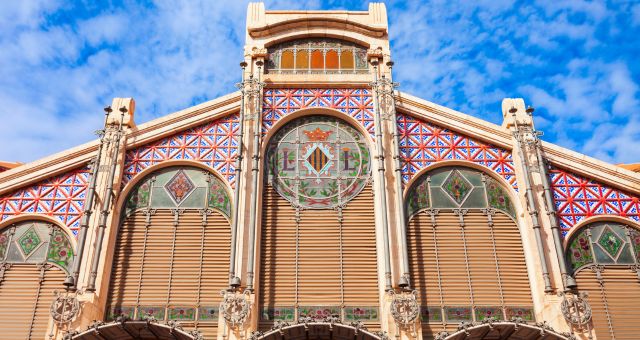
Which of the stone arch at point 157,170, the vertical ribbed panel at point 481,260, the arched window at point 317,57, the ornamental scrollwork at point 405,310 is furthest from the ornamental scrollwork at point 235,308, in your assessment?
the arched window at point 317,57

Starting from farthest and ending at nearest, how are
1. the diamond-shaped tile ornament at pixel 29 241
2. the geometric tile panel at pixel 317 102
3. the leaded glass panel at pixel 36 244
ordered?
1. the geometric tile panel at pixel 317 102
2. the diamond-shaped tile ornament at pixel 29 241
3. the leaded glass panel at pixel 36 244

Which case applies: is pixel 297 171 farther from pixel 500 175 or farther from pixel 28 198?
pixel 28 198

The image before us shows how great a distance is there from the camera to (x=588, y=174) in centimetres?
2189

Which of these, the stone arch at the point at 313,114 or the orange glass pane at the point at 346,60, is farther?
the orange glass pane at the point at 346,60

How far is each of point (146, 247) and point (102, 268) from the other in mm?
1528

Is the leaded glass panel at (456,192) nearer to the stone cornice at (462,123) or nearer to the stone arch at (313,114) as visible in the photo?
the stone cornice at (462,123)

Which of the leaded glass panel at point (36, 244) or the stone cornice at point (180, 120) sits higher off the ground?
the stone cornice at point (180, 120)

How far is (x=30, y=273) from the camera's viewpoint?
20.3 m

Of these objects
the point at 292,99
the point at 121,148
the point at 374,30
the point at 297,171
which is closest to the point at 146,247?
the point at 121,148

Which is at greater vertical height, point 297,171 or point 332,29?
point 332,29

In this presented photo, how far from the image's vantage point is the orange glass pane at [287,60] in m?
24.8

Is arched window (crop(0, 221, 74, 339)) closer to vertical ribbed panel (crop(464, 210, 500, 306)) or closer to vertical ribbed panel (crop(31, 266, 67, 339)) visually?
vertical ribbed panel (crop(31, 266, 67, 339))

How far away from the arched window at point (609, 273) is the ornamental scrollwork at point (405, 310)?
17.5ft

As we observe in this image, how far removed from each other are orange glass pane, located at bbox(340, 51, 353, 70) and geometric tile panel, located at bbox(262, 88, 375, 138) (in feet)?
4.86
